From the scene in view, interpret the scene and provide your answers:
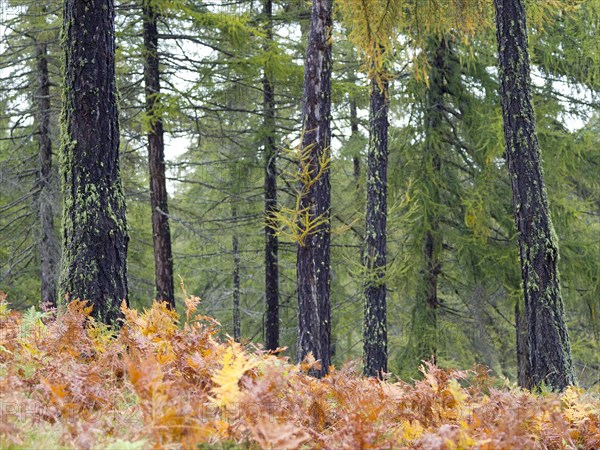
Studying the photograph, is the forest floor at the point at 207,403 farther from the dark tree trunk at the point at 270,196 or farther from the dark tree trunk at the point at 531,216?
the dark tree trunk at the point at 270,196

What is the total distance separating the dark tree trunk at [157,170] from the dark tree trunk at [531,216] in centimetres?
841

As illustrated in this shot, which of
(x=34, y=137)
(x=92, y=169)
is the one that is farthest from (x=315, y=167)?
(x=34, y=137)

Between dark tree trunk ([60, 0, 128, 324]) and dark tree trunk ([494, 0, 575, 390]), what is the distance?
4901 millimetres

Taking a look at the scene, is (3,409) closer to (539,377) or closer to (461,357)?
(539,377)

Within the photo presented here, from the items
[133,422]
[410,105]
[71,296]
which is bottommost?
[133,422]

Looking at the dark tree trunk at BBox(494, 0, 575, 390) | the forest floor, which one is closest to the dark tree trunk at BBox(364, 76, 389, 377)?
the dark tree trunk at BBox(494, 0, 575, 390)

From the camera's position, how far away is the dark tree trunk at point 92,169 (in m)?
5.60

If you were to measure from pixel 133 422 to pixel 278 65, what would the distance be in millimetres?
12451

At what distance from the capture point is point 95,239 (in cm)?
562

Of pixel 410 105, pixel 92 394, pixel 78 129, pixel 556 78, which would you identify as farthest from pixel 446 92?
pixel 92 394

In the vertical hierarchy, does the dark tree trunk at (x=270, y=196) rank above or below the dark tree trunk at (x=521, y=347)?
above

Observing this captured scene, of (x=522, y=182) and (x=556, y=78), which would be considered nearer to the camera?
(x=522, y=182)

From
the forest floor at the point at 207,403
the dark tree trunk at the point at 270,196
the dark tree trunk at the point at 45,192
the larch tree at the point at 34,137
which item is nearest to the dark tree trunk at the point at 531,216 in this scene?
the forest floor at the point at 207,403

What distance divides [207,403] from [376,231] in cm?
974
